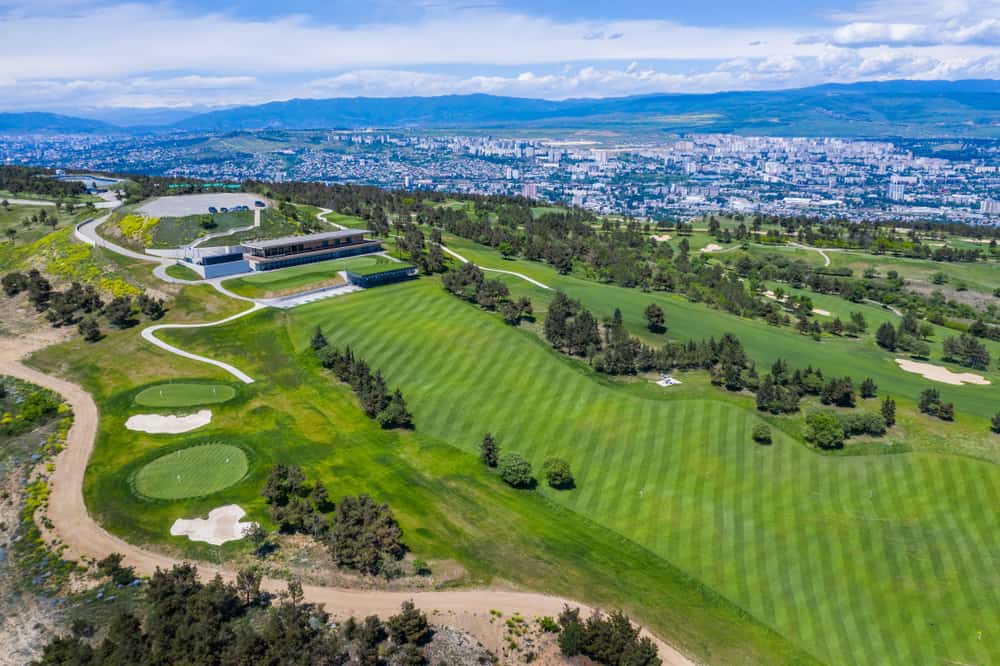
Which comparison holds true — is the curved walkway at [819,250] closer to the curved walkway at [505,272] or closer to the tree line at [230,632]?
the curved walkway at [505,272]

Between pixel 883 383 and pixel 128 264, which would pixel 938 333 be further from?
pixel 128 264

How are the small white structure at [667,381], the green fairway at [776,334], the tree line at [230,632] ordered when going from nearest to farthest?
the tree line at [230,632]
the small white structure at [667,381]
the green fairway at [776,334]

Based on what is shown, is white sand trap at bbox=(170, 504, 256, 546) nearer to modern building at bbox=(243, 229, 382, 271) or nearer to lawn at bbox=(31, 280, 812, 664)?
lawn at bbox=(31, 280, 812, 664)

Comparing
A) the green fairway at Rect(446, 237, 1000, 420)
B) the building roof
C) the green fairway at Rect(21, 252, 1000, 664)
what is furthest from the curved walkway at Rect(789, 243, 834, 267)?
the building roof

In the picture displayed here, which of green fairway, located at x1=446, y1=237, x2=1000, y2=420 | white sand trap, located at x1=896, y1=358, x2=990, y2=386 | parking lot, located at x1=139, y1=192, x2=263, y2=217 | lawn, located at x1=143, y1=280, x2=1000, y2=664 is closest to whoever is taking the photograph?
lawn, located at x1=143, y1=280, x2=1000, y2=664

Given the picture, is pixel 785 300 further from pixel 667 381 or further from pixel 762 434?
pixel 762 434

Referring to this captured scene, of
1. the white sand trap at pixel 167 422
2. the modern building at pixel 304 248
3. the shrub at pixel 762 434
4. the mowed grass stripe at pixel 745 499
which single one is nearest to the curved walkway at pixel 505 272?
the modern building at pixel 304 248
